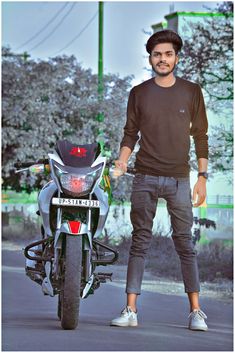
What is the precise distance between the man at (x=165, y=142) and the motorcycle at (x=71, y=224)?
343 millimetres

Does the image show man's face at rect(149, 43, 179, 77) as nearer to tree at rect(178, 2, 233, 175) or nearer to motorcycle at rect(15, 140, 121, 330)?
motorcycle at rect(15, 140, 121, 330)

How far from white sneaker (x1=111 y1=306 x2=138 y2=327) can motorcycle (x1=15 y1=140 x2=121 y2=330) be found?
212 mm

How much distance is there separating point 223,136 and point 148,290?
4.05m

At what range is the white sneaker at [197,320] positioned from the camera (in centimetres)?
572

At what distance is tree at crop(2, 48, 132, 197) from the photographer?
22.6 m

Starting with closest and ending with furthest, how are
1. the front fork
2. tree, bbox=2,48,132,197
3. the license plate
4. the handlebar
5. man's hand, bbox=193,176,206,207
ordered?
man's hand, bbox=193,176,206,207, the license plate, the front fork, the handlebar, tree, bbox=2,48,132,197

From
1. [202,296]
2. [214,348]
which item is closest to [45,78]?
[202,296]

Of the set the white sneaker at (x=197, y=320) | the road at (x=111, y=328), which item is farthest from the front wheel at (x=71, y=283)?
the white sneaker at (x=197, y=320)

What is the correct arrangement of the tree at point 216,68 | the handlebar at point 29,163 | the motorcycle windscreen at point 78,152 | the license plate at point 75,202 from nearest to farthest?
the motorcycle windscreen at point 78,152
the license plate at point 75,202
the handlebar at point 29,163
the tree at point 216,68

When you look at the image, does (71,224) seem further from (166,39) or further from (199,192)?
(166,39)

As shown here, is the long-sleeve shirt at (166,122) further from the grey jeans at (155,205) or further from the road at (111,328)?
the road at (111,328)

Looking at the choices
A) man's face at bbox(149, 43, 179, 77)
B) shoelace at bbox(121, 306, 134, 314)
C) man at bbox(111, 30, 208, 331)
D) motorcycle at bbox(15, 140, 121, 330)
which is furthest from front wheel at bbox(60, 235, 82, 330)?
man's face at bbox(149, 43, 179, 77)

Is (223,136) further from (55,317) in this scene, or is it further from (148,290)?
(55,317)

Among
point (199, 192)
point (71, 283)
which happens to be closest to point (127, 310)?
point (71, 283)
